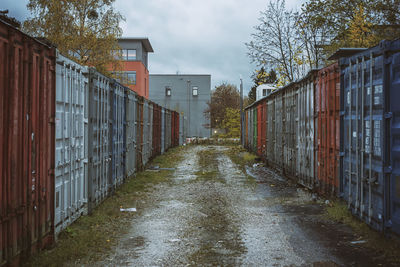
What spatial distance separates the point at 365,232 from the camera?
640cm

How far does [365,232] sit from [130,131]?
8.23m

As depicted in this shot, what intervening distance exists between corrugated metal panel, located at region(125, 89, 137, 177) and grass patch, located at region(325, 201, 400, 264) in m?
6.39

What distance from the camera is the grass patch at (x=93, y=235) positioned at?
5.16 m

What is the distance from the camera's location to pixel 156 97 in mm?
59812

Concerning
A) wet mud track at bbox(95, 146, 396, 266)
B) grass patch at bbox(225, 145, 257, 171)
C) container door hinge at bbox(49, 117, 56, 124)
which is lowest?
wet mud track at bbox(95, 146, 396, 266)

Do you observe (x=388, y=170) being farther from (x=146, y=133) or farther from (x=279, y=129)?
(x=146, y=133)

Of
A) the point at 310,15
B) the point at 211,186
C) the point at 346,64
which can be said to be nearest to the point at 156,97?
the point at 310,15

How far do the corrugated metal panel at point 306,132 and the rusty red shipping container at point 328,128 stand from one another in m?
0.46

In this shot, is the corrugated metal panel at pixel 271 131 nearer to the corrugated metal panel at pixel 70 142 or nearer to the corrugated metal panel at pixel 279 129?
the corrugated metal panel at pixel 279 129

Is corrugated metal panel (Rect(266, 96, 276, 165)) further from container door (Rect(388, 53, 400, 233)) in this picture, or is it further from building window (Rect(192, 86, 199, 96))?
building window (Rect(192, 86, 199, 96))

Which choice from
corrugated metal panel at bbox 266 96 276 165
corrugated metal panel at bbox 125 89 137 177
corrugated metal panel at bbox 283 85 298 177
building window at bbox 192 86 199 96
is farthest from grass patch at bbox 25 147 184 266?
building window at bbox 192 86 199 96

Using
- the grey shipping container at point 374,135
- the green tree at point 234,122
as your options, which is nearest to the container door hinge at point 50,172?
the grey shipping container at point 374,135

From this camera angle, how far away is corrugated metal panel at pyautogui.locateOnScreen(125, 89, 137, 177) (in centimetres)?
1205

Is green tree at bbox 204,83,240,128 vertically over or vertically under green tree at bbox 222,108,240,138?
over
